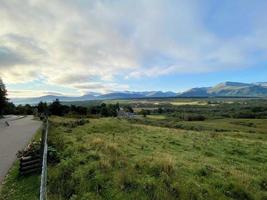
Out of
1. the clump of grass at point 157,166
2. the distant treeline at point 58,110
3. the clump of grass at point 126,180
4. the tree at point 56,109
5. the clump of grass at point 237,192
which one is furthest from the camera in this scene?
the distant treeline at point 58,110

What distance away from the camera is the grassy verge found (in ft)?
37.4

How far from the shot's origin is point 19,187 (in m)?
12.6

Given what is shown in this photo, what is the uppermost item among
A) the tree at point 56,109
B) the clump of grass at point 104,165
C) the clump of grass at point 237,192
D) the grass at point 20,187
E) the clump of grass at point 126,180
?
the tree at point 56,109

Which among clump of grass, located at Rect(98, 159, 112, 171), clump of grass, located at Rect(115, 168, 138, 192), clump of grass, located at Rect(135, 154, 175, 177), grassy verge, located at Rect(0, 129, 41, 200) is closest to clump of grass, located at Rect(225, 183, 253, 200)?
clump of grass, located at Rect(135, 154, 175, 177)

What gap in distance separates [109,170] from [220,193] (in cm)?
555

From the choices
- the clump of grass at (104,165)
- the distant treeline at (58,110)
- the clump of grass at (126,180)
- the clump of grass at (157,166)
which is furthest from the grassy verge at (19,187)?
the distant treeline at (58,110)

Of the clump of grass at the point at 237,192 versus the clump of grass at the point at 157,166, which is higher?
the clump of grass at the point at 157,166

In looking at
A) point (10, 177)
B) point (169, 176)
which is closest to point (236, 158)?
point (169, 176)

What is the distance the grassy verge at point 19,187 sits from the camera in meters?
11.4

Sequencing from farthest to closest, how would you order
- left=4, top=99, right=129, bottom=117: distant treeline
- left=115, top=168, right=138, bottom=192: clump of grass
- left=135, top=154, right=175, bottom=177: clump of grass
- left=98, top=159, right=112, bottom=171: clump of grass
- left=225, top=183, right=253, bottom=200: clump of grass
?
left=4, top=99, right=129, bottom=117: distant treeline, left=98, top=159, right=112, bottom=171: clump of grass, left=135, top=154, right=175, bottom=177: clump of grass, left=115, top=168, right=138, bottom=192: clump of grass, left=225, top=183, right=253, bottom=200: clump of grass

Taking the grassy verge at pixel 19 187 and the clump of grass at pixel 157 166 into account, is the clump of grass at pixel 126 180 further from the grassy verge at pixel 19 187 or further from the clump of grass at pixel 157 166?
the grassy verge at pixel 19 187

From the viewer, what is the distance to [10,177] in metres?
14.2

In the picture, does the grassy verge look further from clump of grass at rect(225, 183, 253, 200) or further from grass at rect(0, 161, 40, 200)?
clump of grass at rect(225, 183, 253, 200)

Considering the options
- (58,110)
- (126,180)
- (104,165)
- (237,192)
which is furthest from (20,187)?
(58,110)
